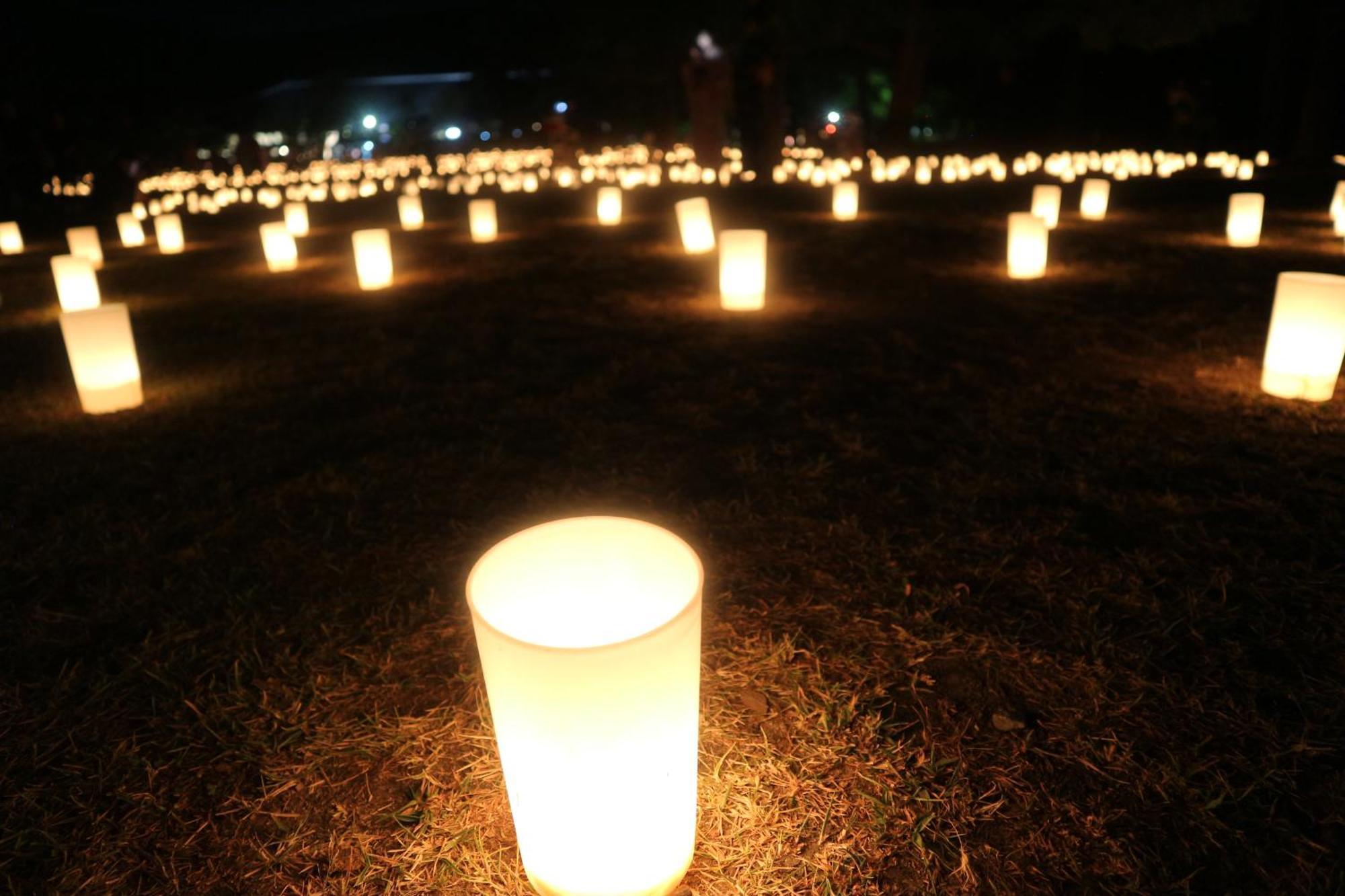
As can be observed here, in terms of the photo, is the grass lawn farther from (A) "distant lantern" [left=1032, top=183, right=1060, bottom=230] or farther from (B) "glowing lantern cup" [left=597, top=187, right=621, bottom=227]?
(B) "glowing lantern cup" [left=597, top=187, right=621, bottom=227]

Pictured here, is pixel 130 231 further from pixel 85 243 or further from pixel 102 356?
pixel 102 356

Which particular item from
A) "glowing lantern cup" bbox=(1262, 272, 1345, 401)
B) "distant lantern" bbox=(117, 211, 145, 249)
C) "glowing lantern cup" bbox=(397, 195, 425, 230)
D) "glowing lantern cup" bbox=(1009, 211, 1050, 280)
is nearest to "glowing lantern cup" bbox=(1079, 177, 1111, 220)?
"glowing lantern cup" bbox=(1009, 211, 1050, 280)

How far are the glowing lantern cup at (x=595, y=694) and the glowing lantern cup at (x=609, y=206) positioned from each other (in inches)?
423

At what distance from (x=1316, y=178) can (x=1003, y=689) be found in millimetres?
17999

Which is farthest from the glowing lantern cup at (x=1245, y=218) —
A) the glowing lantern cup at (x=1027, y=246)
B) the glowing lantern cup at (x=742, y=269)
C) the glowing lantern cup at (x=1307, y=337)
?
the glowing lantern cup at (x=742, y=269)

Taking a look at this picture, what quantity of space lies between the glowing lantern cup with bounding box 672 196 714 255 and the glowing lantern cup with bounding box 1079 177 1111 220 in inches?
210

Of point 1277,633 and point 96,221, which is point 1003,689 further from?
point 96,221

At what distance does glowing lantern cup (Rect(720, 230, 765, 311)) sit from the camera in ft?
19.9

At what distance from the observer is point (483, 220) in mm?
10633

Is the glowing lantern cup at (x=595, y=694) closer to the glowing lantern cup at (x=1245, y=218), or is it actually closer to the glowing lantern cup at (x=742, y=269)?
the glowing lantern cup at (x=742, y=269)

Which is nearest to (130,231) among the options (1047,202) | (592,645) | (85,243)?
(85,243)

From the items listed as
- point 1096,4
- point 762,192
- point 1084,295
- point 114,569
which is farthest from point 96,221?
point 1096,4

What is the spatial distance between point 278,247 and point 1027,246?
8.03m

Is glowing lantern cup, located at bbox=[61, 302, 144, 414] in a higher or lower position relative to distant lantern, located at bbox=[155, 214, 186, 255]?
lower
